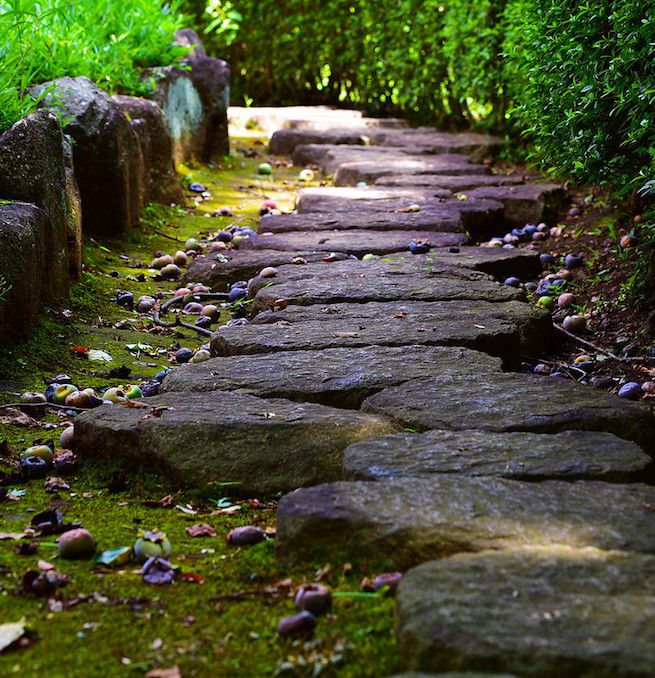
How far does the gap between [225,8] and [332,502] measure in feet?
27.8

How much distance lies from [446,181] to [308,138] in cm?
216

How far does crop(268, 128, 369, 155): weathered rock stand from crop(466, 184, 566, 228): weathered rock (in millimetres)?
2283

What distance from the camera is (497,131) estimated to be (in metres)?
6.82

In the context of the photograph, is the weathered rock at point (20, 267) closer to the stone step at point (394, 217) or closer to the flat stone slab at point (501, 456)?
the flat stone slab at point (501, 456)

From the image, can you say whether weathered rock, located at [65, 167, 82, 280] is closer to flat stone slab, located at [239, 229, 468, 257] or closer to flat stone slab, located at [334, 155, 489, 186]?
flat stone slab, located at [239, 229, 468, 257]

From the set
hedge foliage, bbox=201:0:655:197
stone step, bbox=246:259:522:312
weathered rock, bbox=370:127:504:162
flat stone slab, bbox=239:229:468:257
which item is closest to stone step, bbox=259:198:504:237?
flat stone slab, bbox=239:229:468:257

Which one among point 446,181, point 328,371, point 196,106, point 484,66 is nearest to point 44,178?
point 328,371

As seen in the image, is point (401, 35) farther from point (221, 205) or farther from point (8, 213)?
point (8, 213)

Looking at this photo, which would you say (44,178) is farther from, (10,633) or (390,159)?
(390,159)

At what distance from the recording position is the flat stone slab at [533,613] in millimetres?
1076

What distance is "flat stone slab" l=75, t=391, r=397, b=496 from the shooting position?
6.31 ft

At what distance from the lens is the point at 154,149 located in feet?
15.9

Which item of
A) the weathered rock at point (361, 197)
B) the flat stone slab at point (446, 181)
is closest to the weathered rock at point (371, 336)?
the weathered rock at point (361, 197)

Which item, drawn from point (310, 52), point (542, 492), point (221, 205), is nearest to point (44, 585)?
point (542, 492)
